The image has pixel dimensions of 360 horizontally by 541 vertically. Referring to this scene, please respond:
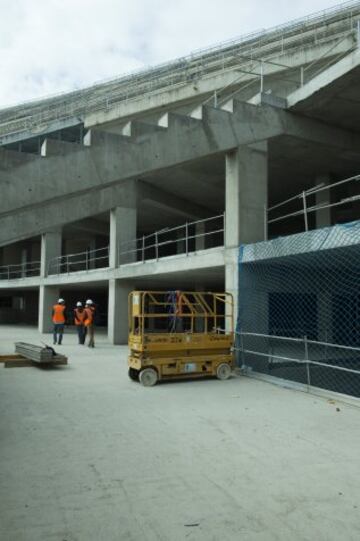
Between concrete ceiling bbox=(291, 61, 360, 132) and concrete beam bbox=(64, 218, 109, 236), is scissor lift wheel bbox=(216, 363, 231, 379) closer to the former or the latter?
concrete ceiling bbox=(291, 61, 360, 132)

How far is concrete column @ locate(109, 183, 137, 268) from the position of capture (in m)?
20.5

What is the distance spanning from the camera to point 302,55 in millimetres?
17766

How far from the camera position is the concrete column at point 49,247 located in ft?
86.9

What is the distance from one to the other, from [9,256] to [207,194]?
2461 centimetres

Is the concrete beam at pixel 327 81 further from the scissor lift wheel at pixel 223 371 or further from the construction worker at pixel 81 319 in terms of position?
the construction worker at pixel 81 319

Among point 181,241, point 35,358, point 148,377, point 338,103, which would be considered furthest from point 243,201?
point 181,241

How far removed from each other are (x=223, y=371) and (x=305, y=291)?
5660 millimetres

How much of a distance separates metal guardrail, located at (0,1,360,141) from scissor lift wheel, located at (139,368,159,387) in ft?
28.9

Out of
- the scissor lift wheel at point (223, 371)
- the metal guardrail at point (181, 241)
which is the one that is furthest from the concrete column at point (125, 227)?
the scissor lift wheel at point (223, 371)

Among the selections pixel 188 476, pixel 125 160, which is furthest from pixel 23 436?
pixel 125 160

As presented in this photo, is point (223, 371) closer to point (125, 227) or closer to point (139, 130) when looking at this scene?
point (139, 130)

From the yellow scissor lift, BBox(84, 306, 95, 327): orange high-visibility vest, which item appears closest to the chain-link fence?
the yellow scissor lift

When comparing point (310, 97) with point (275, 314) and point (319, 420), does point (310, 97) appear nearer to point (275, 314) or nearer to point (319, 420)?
point (319, 420)

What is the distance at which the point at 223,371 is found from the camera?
10.5 meters
